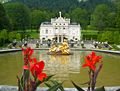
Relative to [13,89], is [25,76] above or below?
above

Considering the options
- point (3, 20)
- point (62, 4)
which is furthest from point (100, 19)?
point (62, 4)

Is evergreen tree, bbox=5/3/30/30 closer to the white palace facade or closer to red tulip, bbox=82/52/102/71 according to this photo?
the white palace facade

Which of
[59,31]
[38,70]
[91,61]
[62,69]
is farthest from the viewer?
[59,31]

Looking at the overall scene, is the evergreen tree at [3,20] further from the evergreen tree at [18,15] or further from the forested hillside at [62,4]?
the forested hillside at [62,4]

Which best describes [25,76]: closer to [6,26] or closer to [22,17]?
[6,26]

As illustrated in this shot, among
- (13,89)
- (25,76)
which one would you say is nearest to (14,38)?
(13,89)

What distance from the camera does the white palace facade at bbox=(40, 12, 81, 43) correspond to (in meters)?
77.3

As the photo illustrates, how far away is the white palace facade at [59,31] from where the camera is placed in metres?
77.3

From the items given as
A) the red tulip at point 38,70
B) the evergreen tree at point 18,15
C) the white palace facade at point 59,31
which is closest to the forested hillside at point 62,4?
the evergreen tree at point 18,15

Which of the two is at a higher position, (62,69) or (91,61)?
(91,61)

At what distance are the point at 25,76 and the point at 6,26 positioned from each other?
60299mm

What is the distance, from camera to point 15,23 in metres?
77.4

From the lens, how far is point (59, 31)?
256 feet

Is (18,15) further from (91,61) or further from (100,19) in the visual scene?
(91,61)
